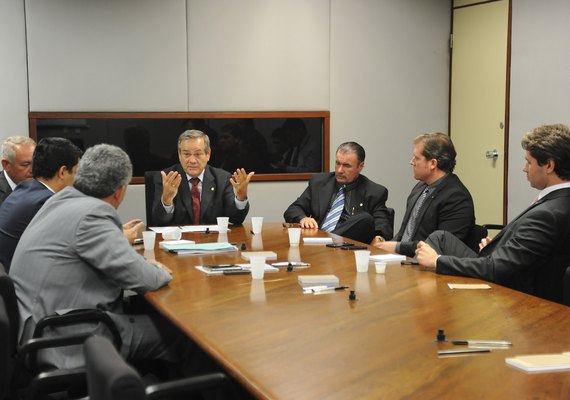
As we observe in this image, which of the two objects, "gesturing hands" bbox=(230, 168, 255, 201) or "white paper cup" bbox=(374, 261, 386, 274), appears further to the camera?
"gesturing hands" bbox=(230, 168, 255, 201)

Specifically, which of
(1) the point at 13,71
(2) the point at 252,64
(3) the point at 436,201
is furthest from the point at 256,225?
(1) the point at 13,71

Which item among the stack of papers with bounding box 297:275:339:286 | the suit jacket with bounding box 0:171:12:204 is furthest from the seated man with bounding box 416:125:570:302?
the suit jacket with bounding box 0:171:12:204

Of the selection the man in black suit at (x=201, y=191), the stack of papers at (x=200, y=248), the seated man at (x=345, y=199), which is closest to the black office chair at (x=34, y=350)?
the stack of papers at (x=200, y=248)

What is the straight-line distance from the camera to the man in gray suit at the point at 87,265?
10.2 feet

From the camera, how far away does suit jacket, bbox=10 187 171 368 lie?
3.11 meters

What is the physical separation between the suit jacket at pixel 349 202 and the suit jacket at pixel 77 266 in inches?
96.5

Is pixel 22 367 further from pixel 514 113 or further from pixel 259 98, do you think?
pixel 514 113

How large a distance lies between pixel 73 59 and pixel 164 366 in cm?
376

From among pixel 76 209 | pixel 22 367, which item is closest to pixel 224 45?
pixel 76 209

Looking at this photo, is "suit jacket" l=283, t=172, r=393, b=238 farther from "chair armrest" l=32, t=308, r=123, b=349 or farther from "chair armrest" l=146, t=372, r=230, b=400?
"chair armrest" l=146, t=372, r=230, b=400

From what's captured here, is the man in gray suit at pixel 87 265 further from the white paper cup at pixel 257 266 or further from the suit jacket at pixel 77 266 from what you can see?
the white paper cup at pixel 257 266

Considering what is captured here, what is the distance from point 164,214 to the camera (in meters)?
5.22

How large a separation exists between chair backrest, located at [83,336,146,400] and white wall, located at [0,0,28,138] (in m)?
4.82

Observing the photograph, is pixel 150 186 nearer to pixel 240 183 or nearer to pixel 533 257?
pixel 240 183
